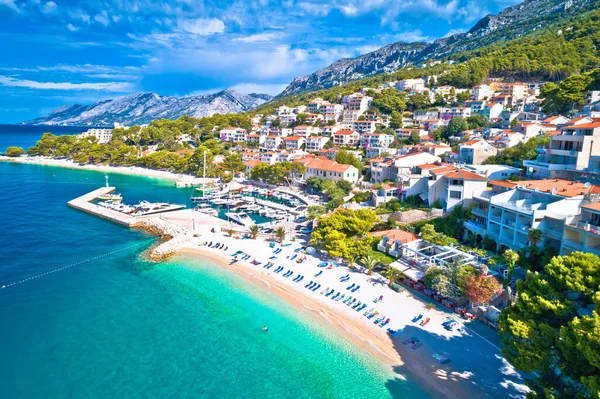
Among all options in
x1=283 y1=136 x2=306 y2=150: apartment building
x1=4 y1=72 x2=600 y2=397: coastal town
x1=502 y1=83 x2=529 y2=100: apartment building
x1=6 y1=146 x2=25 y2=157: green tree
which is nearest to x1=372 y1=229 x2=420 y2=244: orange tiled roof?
x1=4 y1=72 x2=600 y2=397: coastal town

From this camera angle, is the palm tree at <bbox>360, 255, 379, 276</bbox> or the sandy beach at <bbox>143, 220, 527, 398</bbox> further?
the palm tree at <bbox>360, 255, 379, 276</bbox>

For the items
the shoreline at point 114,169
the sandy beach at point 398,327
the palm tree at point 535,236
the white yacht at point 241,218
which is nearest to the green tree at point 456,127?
the white yacht at point 241,218

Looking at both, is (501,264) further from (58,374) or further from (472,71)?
(472,71)

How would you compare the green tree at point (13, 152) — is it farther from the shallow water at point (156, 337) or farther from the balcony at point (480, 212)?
the balcony at point (480, 212)

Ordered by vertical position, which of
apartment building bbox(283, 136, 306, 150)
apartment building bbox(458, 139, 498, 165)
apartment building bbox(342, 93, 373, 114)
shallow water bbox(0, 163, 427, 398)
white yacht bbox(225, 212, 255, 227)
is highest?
apartment building bbox(342, 93, 373, 114)

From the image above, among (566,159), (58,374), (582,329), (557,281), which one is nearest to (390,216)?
(566,159)

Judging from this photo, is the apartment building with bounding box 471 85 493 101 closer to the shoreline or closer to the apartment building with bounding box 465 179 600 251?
the apartment building with bounding box 465 179 600 251
